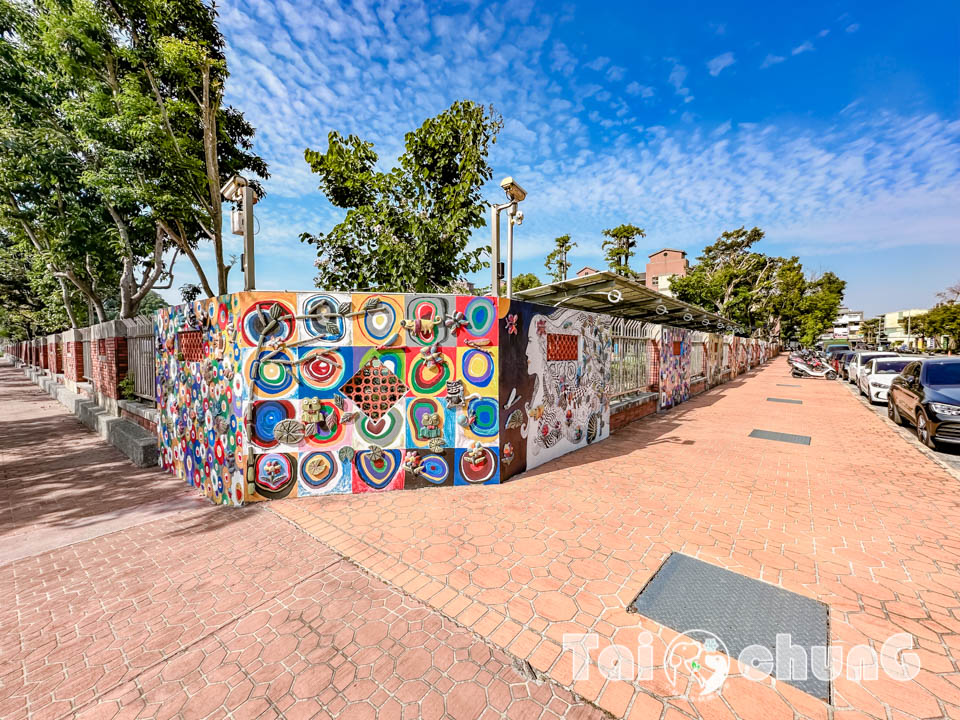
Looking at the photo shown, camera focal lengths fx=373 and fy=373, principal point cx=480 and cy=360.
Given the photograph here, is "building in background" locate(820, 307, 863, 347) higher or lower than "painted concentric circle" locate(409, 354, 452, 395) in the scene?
higher

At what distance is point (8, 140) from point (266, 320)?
44.2 ft

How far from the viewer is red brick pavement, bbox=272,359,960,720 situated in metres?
2.07

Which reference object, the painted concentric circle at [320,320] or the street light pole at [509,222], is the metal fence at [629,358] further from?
the painted concentric circle at [320,320]

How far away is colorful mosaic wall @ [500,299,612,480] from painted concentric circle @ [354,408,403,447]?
140cm

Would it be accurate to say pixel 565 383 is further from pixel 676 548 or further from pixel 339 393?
pixel 339 393

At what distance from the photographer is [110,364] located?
26.5ft

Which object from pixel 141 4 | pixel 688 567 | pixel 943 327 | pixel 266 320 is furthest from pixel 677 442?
pixel 943 327

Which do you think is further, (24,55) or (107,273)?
(107,273)

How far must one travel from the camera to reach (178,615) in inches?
105

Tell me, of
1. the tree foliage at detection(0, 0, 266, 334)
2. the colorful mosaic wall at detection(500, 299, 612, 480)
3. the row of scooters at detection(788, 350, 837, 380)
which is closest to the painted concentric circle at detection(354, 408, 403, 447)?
the colorful mosaic wall at detection(500, 299, 612, 480)

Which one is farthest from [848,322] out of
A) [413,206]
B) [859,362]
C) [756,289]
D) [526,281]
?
[413,206]

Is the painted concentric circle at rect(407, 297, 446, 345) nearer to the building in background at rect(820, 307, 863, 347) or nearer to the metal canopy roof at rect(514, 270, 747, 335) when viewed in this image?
the metal canopy roof at rect(514, 270, 747, 335)

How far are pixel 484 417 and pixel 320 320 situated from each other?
238 centimetres

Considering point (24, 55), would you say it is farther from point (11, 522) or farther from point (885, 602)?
point (885, 602)
